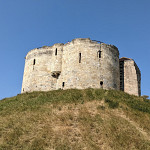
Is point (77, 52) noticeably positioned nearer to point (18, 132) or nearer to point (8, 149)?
point (18, 132)

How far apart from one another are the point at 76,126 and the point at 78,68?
11.4m

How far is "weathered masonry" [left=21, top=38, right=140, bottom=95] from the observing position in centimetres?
2358

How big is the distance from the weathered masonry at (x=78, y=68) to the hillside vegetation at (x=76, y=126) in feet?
19.6

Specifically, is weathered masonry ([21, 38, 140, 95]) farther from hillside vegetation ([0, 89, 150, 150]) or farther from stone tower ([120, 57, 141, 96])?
hillside vegetation ([0, 89, 150, 150])

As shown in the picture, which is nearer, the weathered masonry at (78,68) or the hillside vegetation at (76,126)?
the hillside vegetation at (76,126)

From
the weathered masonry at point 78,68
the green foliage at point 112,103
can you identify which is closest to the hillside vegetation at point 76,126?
the green foliage at point 112,103

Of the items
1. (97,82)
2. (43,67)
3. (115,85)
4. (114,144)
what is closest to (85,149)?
(114,144)

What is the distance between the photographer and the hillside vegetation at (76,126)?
10.9m

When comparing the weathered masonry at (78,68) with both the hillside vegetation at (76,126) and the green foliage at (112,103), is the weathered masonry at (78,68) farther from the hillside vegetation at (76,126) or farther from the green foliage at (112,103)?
the hillside vegetation at (76,126)

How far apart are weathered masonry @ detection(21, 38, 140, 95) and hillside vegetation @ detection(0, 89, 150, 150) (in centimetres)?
598

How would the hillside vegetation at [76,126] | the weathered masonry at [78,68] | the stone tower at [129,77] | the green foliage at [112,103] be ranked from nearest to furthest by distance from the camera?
the hillside vegetation at [76,126] → the green foliage at [112,103] → the weathered masonry at [78,68] → the stone tower at [129,77]

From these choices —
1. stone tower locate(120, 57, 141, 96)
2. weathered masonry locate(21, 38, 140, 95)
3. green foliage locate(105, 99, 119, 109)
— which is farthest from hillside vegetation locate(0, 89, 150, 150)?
stone tower locate(120, 57, 141, 96)

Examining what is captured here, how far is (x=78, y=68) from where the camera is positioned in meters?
23.8

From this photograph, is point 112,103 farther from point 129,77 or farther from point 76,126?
point 129,77
